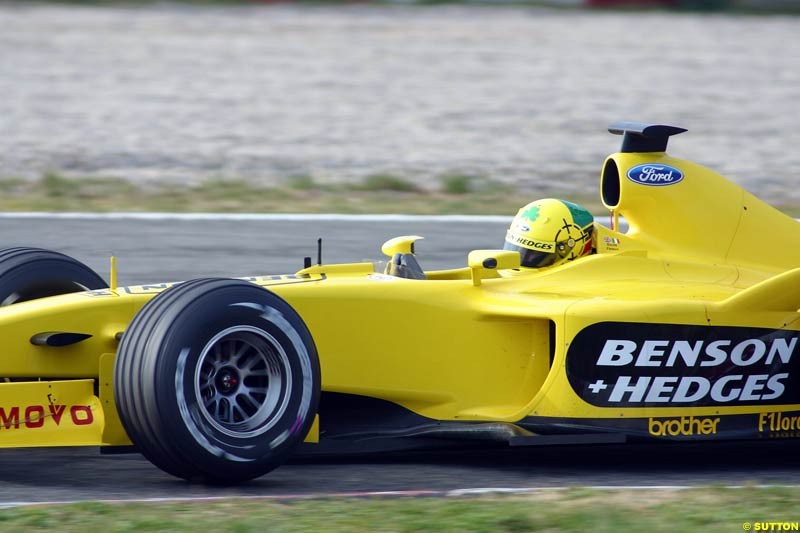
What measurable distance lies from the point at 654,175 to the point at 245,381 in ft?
8.49

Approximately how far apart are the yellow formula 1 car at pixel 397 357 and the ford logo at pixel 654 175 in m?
0.34

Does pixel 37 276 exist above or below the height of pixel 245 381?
above

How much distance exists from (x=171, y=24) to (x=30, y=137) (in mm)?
10384

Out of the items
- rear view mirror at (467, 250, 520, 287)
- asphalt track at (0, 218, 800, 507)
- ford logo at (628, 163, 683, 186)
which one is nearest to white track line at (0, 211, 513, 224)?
ford logo at (628, 163, 683, 186)

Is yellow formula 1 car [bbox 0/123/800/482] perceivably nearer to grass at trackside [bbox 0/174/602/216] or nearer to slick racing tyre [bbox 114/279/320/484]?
slick racing tyre [bbox 114/279/320/484]

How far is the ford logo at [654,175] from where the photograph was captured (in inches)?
274

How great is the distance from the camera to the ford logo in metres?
6.96

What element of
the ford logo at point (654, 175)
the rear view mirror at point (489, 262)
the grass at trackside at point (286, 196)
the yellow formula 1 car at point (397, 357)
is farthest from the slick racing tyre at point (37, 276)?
the grass at trackside at point (286, 196)

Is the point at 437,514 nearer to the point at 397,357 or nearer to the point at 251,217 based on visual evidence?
the point at 397,357

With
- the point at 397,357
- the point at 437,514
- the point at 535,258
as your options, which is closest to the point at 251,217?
the point at 535,258

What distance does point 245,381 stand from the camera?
5441 mm

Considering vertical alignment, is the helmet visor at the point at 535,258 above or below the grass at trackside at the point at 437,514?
above

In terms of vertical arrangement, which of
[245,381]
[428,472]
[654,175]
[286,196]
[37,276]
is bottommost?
[428,472]

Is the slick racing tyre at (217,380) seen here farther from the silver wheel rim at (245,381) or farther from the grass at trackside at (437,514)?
the grass at trackside at (437,514)
